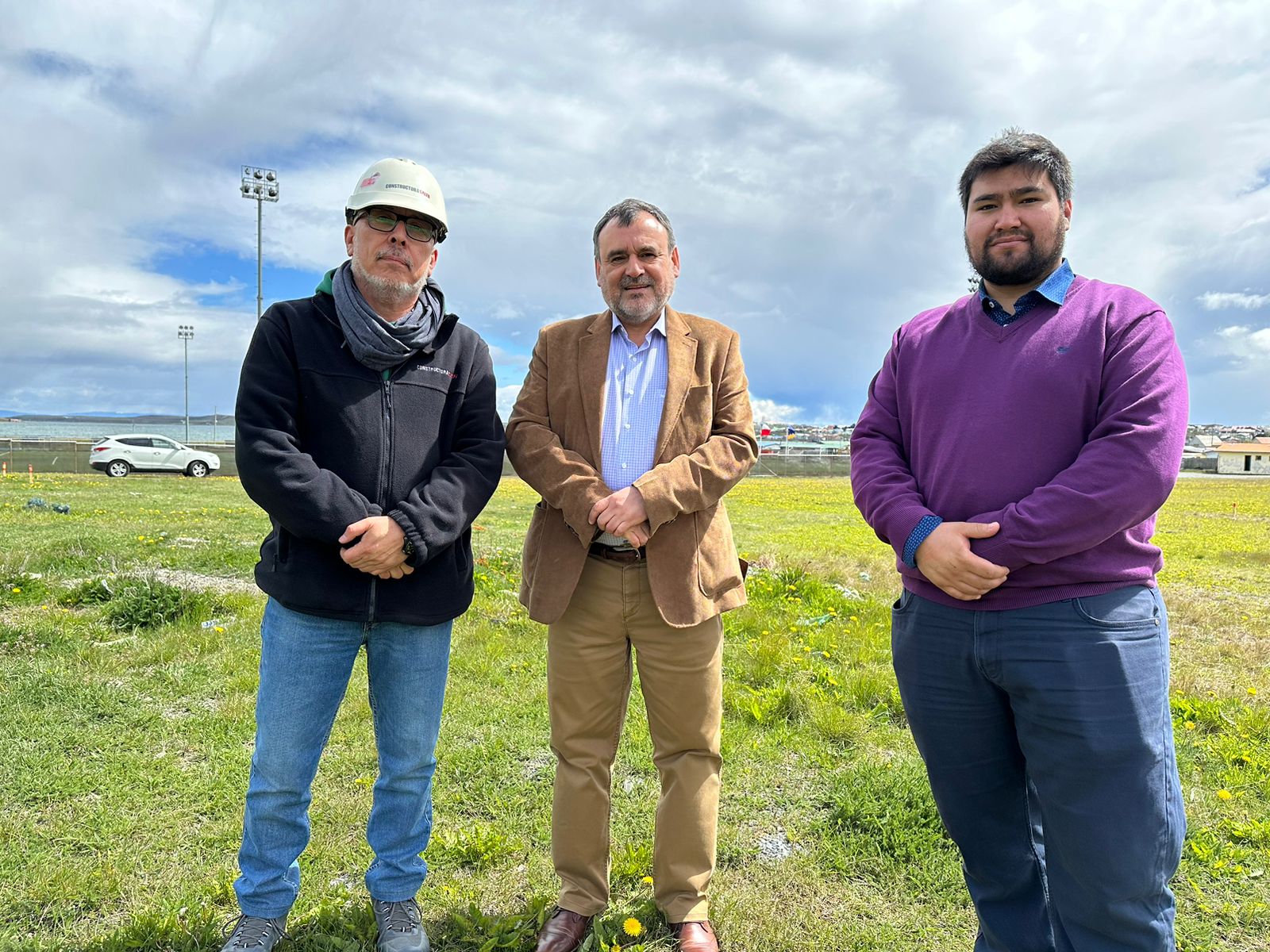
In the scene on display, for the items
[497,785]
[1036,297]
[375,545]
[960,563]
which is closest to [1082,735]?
[960,563]

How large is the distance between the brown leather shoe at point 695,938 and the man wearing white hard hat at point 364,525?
0.91 m

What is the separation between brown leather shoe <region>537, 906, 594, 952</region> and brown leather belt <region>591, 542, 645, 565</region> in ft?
4.21

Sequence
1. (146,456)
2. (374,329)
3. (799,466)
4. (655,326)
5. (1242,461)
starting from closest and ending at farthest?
(374,329) < (655,326) < (146,456) < (799,466) < (1242,461)

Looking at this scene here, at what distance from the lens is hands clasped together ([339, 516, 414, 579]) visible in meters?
2.66

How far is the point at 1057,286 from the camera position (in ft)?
8.08

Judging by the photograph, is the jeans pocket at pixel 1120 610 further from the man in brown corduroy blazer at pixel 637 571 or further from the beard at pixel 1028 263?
the man in brown corduroy blazer at pixel 637 571

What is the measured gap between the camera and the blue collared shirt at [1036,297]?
2.44 meters

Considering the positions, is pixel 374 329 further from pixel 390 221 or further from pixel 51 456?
pixel 51 456

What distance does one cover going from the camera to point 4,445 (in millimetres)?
43188

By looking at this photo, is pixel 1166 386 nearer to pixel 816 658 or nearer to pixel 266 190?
pixel 816 658

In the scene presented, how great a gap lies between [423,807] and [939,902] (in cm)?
202

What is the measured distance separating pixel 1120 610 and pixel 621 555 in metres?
1.61

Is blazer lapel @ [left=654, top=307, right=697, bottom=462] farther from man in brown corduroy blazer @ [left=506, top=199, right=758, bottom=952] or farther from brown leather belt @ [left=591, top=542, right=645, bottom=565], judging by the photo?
brown leather belt @ [left=591, top=542, right=645, bottom=565]

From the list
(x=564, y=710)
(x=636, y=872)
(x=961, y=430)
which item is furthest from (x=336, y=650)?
(x=961, y=430)
